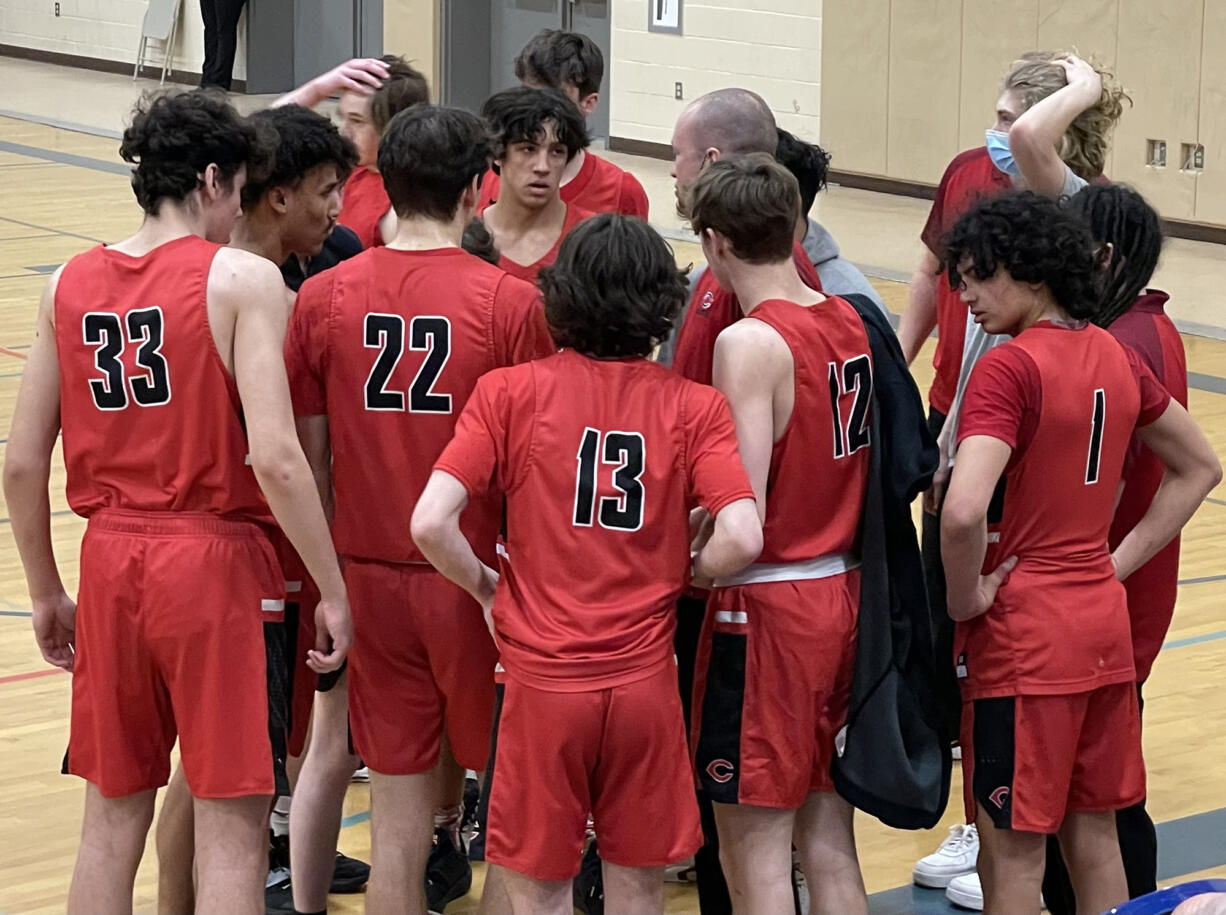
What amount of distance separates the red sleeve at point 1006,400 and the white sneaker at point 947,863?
48.9 inches

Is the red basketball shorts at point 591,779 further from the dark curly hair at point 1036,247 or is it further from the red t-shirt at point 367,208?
the red t-shirt at point 367,208

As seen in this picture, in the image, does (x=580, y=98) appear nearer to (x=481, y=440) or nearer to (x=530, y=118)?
(x=530, y=118)

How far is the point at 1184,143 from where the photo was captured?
12.2m

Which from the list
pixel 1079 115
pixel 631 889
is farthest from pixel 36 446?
pixel 1079 115

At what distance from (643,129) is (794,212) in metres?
13.1

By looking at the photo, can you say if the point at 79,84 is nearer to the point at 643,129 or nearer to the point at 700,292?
the point at 643,129

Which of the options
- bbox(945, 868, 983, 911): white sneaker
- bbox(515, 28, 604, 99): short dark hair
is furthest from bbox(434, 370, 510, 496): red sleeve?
bbox(515, 28, 604, 99): short dark hair

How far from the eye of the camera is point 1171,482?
3.38 m

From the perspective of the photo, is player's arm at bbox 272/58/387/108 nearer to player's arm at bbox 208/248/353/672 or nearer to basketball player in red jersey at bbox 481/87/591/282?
basketball player in red jersey at bbox 481/87/591/282

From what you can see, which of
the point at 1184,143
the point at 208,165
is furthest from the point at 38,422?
the point at 1184,143

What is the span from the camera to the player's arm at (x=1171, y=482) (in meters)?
3.34

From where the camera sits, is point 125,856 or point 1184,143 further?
point 1184,143

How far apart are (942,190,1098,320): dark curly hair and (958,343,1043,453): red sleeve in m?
0.15

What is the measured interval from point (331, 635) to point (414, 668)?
0.67ft
